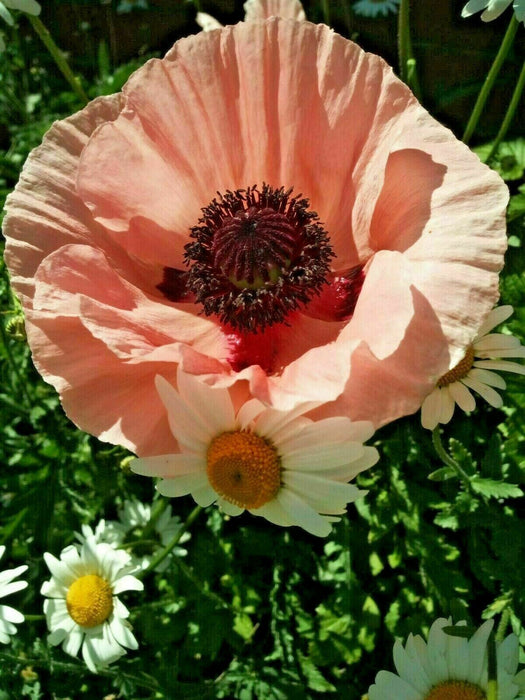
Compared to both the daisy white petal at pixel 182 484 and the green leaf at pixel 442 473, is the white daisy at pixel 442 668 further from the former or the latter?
the daisy white petal at pixel 182 484

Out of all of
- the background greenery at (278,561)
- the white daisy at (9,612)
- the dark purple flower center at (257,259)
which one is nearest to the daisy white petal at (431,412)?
the background greenery at (278,561)

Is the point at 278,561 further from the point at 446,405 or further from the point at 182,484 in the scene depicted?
the point at 182,484

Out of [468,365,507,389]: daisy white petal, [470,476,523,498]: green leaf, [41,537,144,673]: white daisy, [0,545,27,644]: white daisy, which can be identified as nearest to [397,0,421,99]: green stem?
[468,365,507,389]: daisy white petal

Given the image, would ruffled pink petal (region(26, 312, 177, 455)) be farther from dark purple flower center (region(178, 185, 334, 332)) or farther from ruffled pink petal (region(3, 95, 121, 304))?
dark purple flower center (region(178, 185, 334, 332))

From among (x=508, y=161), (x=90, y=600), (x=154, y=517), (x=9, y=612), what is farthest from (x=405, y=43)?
(x=9, y=612)

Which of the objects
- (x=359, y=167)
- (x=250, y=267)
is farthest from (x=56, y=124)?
(x=359, y=167)

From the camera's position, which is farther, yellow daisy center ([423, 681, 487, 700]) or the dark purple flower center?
the dark purple flower center

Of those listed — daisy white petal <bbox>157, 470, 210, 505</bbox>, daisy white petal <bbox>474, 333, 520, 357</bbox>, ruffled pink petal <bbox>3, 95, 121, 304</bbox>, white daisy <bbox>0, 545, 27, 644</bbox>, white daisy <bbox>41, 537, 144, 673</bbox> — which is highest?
ruffled pink petal <bbox>3, 95, 121, 304</bbox>

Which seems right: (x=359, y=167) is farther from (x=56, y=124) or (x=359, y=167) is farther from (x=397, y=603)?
(x=397, y=603)
